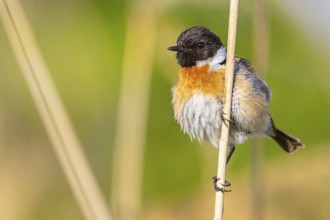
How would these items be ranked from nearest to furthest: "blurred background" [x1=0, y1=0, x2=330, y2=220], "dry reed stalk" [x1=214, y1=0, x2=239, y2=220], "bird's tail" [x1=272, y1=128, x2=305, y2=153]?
"dry reed stalk" [x1=214, y1=0, x2=239, y2=220], "bird's tail" [x1=272, y1=128, x2=305, y2=153], "blurred background" [x1=0, y1=0, x2=330, y2=220]

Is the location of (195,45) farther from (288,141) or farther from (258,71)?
(288,141)

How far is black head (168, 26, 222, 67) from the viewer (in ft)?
12.9

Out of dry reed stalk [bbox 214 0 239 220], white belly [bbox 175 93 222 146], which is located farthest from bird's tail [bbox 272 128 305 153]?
dry reed stalk [bbox 214 0 239 220]

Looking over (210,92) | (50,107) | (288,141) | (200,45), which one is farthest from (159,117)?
(50,107)

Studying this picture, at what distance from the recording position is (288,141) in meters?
4.61

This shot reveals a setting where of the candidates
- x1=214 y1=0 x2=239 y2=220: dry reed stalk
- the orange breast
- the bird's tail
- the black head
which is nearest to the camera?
x1=214 y1=0 x2=239 y2=220: dry reed stalk

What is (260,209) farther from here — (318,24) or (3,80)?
(3,80)

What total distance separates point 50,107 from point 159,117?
3.12 meters

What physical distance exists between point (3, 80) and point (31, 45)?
8.20ft

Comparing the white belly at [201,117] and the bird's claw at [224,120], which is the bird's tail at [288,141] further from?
the bird's claw at [224,120]

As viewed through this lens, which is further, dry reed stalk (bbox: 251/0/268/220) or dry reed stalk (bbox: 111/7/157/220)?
dry reed stalk (bbox: 111/7/157/220)

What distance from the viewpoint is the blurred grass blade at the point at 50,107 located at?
3525 mm

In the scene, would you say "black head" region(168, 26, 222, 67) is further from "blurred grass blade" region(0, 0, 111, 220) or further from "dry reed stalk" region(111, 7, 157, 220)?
"blurred grass blade" region(0, 0, 111, 220)

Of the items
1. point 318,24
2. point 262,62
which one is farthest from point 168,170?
point 262,62
